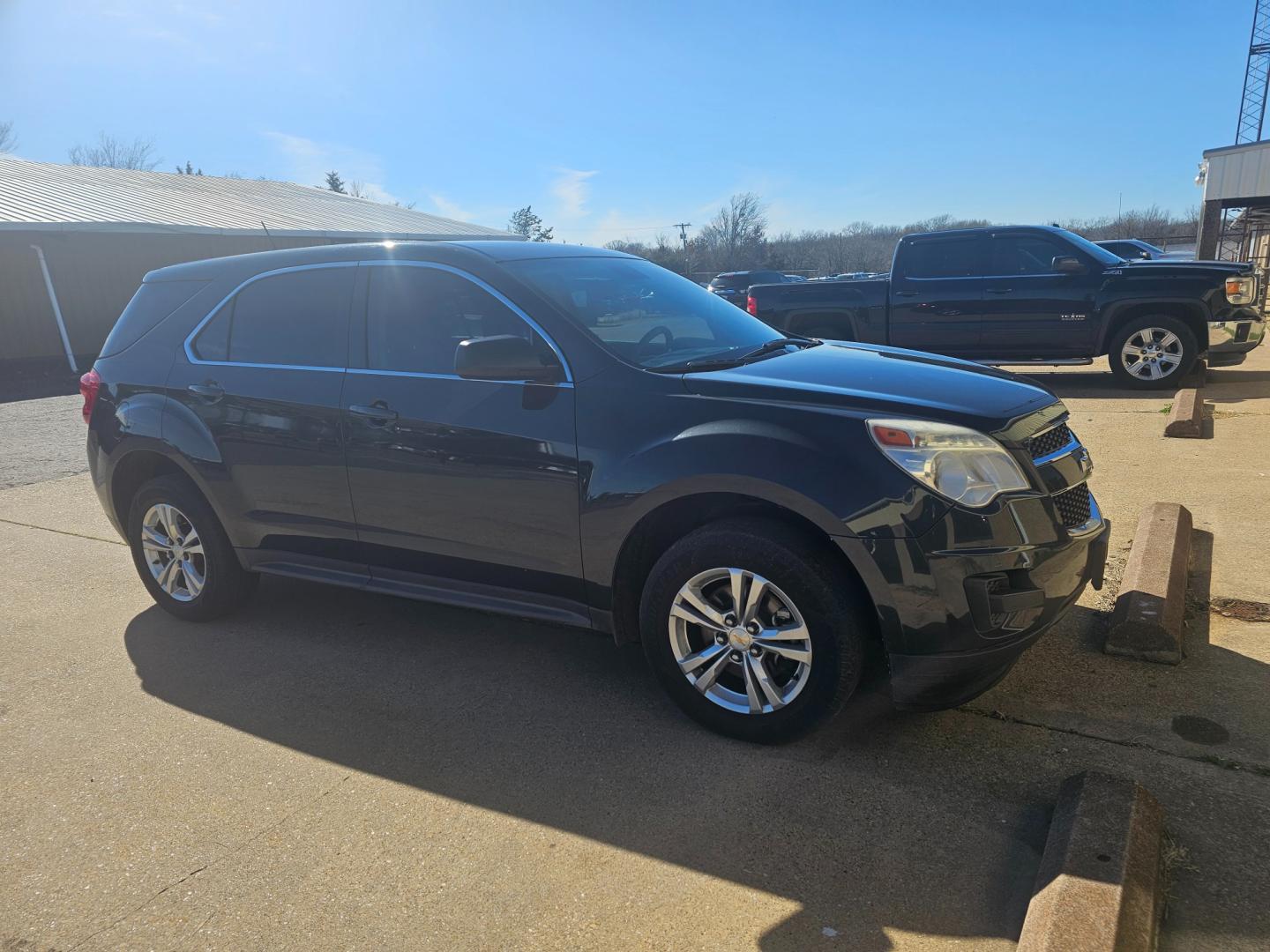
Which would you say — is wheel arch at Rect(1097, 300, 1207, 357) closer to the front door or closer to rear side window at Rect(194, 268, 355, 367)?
the front door

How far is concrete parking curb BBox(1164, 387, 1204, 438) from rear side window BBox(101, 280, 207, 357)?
751 centimetres

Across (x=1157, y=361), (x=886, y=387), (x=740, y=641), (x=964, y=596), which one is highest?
(x=886, y=387)

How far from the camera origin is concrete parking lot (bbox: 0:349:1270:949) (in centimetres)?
247

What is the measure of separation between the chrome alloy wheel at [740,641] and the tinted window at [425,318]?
1307mm

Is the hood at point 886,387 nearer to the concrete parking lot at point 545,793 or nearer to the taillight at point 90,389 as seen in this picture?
the concrete parking lot at point 545,793

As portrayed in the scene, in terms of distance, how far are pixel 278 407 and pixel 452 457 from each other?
1069mm

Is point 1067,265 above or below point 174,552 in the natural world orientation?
above

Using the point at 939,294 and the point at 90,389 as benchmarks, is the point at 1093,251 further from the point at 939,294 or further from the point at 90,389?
the point at 90,389

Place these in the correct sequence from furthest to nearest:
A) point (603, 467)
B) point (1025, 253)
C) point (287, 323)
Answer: point (1025, 253), point (287, 323), point (603, 467)

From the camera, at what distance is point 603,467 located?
3.35 m

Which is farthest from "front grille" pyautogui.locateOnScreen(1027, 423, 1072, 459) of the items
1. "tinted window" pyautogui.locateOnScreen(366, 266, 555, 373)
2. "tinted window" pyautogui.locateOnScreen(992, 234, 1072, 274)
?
"tinted window" pyautogui.locateOnScreen(992, 234, 1072, 274)

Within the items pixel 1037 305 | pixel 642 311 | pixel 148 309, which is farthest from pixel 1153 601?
pixel 1037 305

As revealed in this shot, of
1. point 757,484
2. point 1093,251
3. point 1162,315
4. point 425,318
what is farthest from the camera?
point 1093,251

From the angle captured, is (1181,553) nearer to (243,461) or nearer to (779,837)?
(779,837)
